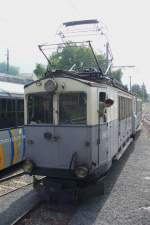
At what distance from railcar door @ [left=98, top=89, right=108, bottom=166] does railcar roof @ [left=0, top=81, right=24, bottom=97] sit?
3263mm

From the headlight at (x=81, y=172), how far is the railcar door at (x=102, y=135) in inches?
28.9

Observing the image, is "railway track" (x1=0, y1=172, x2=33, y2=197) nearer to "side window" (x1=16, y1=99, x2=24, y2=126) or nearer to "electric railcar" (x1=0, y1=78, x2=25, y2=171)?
"electric railcar" (x1=0, y1=78, x2=25, y2=171)

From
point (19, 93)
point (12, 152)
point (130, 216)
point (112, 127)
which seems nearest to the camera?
point (130, 216)

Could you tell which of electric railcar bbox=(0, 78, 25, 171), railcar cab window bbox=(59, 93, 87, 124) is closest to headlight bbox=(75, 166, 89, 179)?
railcar cab window bbox=(59, 93, 87, 124)

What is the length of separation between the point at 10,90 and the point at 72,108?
11.8 feet

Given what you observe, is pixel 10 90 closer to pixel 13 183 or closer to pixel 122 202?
pixel 13 183

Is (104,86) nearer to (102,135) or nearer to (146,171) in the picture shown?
(102,135)

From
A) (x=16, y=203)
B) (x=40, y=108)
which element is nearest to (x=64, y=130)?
(x=40, y=108)

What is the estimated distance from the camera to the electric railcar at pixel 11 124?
888 centimetres

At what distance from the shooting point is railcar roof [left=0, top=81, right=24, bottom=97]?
9227 millimetres

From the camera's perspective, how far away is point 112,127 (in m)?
8.38

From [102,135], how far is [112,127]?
4.11ft

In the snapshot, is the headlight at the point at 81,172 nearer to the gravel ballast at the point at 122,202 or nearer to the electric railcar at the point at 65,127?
the electric railcar at the point at 65,127

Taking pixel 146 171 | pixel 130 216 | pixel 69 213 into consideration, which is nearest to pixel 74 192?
pixel 69 213
